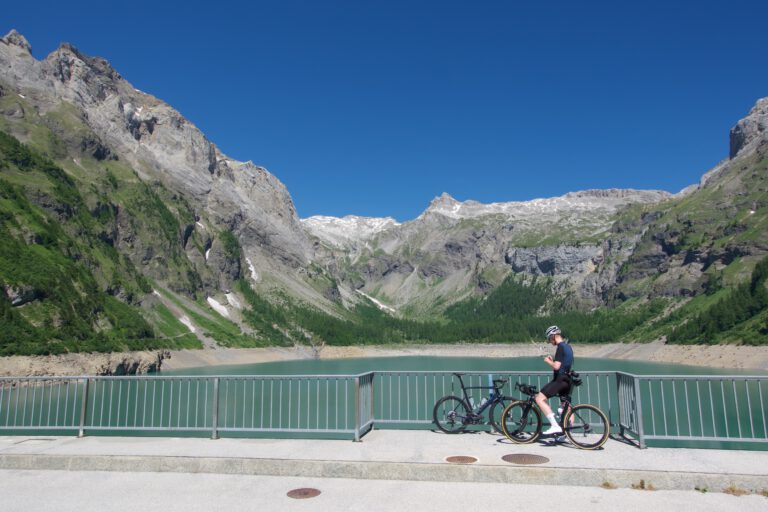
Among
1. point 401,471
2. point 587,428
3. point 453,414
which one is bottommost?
Result: point 401,471

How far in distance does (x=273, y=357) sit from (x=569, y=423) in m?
152

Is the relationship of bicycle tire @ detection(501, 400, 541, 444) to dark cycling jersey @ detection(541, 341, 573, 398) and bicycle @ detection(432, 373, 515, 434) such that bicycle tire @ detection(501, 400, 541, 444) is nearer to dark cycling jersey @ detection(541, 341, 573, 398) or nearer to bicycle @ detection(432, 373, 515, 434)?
bicycle @ detection(432, 373, 515, 434)

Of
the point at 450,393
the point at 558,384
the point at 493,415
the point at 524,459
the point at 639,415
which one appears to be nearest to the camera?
the point at 524,459

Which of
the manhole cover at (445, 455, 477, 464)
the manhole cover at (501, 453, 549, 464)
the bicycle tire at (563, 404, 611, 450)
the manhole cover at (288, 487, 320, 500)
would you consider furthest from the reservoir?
the manhole cover at (288, 487, 320, 500)

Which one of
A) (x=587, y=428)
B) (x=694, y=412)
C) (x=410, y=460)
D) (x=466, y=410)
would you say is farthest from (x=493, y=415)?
(x=694, y=412)

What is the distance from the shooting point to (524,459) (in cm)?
1338

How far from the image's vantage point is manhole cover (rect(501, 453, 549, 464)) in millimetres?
13094

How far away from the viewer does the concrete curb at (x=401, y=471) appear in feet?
38.3

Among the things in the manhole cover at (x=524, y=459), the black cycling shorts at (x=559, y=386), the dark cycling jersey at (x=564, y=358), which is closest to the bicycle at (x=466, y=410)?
the black cycling shorts at (x=559, y=386)

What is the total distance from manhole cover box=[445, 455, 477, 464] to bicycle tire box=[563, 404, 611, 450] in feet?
9.97

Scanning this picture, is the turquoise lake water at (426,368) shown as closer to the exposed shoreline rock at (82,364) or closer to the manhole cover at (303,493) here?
the exposed shoreline rock at (82,364)

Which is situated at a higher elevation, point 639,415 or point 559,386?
point 559,386

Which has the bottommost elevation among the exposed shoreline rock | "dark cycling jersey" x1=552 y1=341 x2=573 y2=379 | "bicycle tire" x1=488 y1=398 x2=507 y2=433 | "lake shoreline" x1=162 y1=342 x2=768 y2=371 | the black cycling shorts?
"lake shoreline" x1=162 y1=342 x2=768 y2=371

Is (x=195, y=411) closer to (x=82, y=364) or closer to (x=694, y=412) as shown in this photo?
(x=694, y=412)
